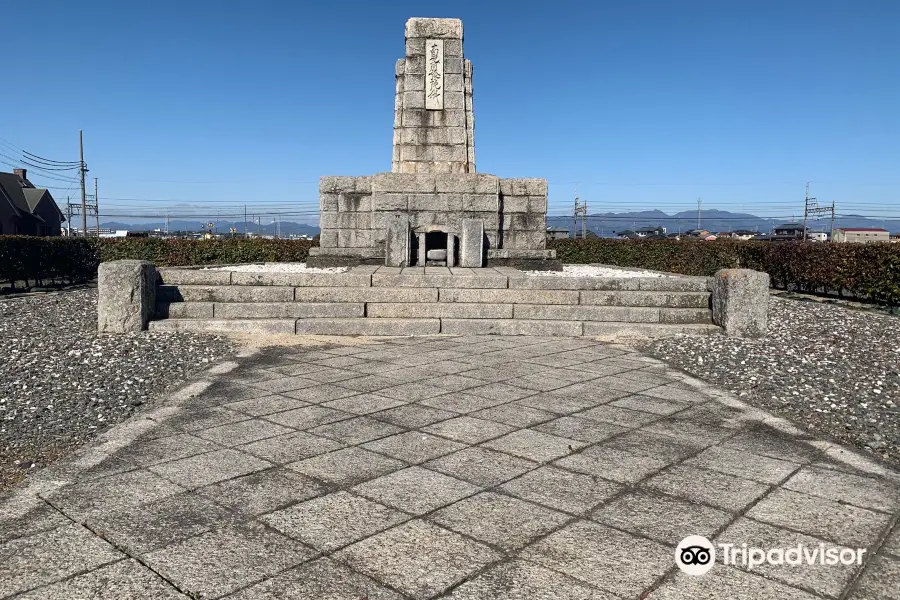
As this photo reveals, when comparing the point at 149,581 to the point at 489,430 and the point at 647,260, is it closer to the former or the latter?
the point at 489,430

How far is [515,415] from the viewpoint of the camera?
16.4ft

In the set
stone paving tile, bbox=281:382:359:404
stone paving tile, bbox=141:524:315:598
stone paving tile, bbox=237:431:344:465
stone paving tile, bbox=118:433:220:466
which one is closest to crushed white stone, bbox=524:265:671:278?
stone paving tile, bbox=281:382:359:404

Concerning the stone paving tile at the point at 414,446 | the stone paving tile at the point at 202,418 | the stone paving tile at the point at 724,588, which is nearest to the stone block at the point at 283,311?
the stone paving tile at the point at 202,418

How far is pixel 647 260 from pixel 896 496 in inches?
731

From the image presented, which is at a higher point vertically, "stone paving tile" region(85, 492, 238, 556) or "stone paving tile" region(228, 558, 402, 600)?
"stone paving tile" region(85, 492, 238, 556)

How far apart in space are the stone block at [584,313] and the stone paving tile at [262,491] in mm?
6214

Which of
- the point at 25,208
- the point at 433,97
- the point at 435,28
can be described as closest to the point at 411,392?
the point at 433,97

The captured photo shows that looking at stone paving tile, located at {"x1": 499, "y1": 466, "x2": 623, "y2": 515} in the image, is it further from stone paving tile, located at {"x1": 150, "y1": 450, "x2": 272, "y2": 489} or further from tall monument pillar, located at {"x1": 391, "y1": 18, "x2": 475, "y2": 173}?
tall monument pillar, located at {"x1": 391, "y1": 18, "x2": 475, "y2": 173}

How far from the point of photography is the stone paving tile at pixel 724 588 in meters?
2.46

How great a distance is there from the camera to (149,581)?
99.3 inches

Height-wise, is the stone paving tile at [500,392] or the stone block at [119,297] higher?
the stone block at [119,297]

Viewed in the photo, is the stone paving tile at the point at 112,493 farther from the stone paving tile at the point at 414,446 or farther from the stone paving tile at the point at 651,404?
the stone paving tile at the point at 651,404

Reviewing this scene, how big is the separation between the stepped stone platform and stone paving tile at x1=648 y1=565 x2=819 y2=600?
655 cm

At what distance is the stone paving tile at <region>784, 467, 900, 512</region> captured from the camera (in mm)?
3373
